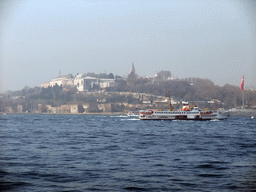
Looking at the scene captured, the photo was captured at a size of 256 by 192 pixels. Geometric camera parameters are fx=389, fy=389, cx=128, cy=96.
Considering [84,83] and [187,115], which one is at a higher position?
[84,83]

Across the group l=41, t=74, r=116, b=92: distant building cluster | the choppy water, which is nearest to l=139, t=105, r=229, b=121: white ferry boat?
the choppy water

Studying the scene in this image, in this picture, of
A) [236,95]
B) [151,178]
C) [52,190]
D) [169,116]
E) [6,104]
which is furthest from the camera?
[6,104]

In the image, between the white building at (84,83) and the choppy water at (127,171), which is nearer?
the choppy water at (127,171)

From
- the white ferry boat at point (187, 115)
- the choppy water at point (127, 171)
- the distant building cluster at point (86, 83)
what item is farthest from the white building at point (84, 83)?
the choppy water at point (127, 171)

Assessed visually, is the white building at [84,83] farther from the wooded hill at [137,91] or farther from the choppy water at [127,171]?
A: the choppy water at [127,171]

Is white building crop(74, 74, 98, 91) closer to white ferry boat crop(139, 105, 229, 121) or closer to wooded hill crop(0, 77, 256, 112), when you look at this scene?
wooded hill crop(0, 77, 256, 112)

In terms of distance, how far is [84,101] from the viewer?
15550cm

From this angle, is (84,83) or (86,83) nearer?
(84,83)

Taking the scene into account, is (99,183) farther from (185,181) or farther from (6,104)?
(6,104)

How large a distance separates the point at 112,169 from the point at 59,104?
15018cm

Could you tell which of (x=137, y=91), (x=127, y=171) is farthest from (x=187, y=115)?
(x=137, y=91)

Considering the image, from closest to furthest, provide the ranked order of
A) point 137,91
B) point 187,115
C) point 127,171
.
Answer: point 127,171 < point 187,115 < point 137,91

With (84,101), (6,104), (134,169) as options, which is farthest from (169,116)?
(6,104)

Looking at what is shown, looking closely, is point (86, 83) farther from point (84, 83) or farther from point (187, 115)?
point (187, 115)
